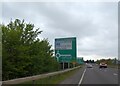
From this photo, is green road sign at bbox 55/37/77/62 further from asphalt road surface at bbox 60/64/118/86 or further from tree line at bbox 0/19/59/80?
tree line at bbox 0/19/59/80

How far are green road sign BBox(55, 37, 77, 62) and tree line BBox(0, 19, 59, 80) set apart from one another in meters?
11.7

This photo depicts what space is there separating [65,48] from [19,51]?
60.8ft

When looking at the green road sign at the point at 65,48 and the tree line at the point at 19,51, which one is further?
the green road sign at the point at 65,48

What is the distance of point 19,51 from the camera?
28922mm

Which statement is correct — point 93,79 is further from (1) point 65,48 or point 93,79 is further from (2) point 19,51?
(1) point 65,48

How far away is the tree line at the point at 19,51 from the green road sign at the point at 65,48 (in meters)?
11.7

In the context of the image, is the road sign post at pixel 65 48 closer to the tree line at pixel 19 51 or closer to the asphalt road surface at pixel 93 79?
the asphalt road surface at pixel 93 79

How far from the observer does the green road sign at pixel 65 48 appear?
1823 inches

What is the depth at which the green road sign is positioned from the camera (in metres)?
46.3

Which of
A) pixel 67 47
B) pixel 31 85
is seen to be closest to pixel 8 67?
pixel 31 85

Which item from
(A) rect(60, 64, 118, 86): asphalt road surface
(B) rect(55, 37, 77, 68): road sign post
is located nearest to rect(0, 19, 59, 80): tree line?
(A) rect(60, 64, 118, 86): asphalt road surface

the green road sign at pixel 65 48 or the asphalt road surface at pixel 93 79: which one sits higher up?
the green road sign at pixel 65 48

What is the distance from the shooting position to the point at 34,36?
3409 centimetres

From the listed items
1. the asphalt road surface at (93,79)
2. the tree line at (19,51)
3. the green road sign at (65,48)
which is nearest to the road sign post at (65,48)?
the green road sign at (65,48)
